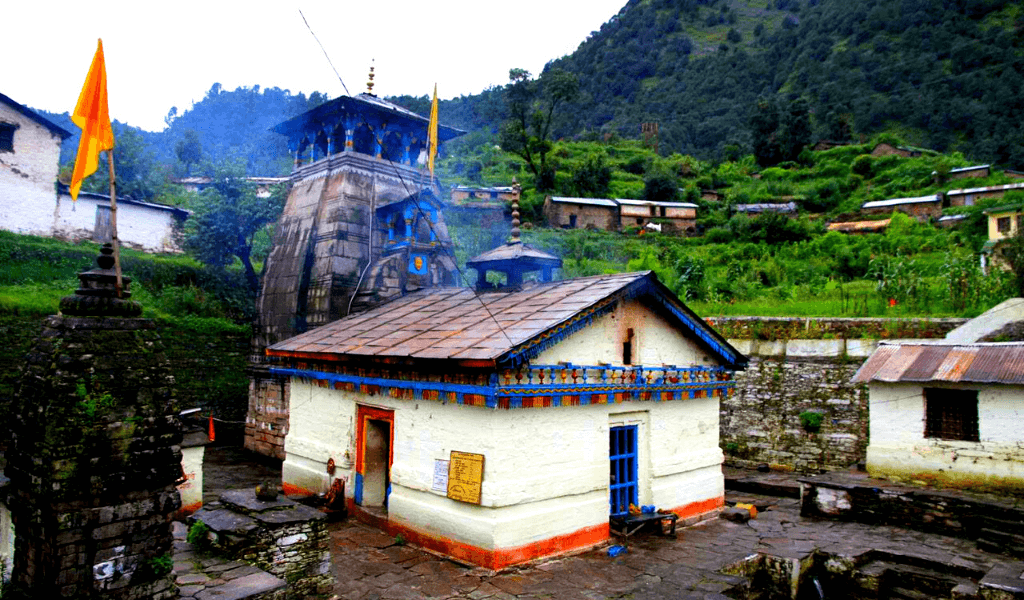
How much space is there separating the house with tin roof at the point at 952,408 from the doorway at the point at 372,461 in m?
9.80

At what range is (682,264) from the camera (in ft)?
83.7

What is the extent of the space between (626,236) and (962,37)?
61.7 meters

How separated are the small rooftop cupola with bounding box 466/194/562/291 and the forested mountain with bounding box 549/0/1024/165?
5981 cm

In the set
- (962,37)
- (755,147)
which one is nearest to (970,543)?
(755,147)

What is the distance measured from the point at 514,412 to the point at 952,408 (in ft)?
30.9

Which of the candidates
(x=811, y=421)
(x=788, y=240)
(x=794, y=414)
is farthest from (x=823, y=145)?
(x=811, y=421)

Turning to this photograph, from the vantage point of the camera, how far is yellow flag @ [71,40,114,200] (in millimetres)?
6074

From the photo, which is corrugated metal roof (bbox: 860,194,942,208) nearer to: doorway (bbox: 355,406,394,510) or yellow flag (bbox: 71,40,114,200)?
doorway (bbox: 355,406,394,510)

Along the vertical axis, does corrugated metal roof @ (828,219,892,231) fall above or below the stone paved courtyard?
above

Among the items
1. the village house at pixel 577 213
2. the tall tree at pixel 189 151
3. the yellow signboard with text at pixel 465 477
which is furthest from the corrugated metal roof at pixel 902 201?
the tall tree at pixel 189 151

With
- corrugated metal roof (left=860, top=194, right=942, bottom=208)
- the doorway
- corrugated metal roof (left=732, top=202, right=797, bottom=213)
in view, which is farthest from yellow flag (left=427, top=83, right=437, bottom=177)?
corrugated metal roof (left=860, top=194, right=942, bottom=208)

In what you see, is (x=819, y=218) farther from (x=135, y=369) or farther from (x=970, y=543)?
(x=135, y=369)

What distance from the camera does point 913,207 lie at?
39.7m

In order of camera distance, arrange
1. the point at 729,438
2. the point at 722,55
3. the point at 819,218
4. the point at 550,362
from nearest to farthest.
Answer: the point at 550,362 → the point at 729,438 → the point at 819,218 → the point at 722,55
